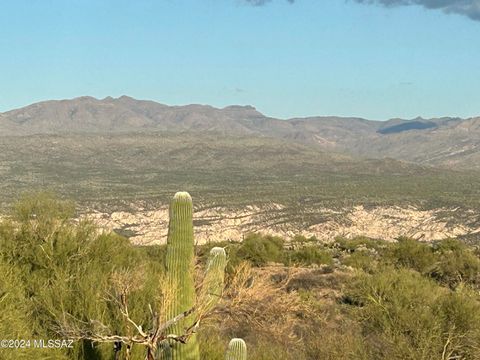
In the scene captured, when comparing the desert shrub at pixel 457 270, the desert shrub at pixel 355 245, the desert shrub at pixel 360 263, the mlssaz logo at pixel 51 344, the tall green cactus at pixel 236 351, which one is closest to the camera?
the mlssaz logo at pixel 51 344

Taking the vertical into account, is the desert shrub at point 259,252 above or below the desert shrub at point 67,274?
below

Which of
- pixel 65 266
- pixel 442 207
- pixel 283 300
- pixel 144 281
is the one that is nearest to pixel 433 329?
pixel 283 300

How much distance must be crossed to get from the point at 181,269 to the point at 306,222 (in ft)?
199

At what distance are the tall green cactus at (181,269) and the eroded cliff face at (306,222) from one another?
49.6 metres

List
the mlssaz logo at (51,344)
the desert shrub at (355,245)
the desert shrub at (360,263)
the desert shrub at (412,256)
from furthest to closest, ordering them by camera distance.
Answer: the desert shrub at (355,245)
the desert shrub at (412,256)
the desert shrub at (360,263)
the mlssaz logo at (51,344)

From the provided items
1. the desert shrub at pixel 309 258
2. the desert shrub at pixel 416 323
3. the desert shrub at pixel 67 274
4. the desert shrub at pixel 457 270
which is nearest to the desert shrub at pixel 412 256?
the desert shrub at pixel 457 270

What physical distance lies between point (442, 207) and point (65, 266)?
75.5m

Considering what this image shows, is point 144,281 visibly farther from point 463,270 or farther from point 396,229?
point 396,229

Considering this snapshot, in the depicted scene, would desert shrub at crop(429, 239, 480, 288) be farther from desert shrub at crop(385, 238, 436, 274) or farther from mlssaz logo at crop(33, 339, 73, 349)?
mlssaz logo at crop(33, 339, 73, 349)

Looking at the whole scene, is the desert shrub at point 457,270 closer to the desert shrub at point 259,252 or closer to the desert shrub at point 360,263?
the desert shrub at point 360,263

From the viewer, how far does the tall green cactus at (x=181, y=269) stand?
809 centimetres

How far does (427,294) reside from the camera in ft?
50.3

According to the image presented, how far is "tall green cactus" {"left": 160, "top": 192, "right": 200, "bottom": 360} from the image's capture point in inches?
318

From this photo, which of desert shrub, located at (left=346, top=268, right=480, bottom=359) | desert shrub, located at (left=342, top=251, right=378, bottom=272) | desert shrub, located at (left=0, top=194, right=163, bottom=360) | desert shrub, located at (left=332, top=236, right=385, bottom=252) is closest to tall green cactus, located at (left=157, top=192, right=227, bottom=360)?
desert shrub, located at (left=0, top=194, right=163, bottom=360)
